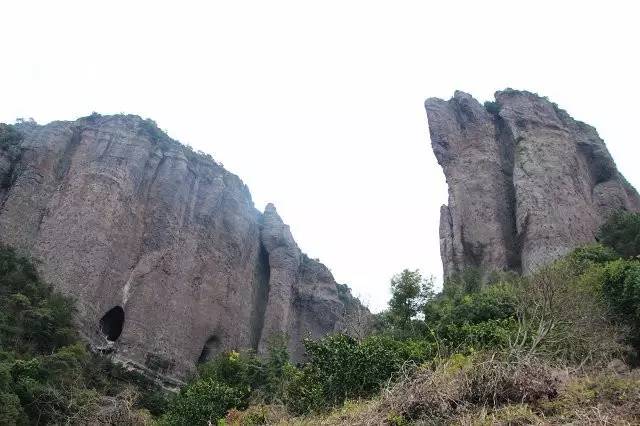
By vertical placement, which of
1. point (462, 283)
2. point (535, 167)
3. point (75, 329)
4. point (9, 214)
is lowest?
point (75, 329)

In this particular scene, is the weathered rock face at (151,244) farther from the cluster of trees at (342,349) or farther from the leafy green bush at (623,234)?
the leafy green bush at (623,234)

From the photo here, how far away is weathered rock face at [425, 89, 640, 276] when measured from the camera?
3669 cm

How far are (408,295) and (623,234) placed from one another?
37.5 ft

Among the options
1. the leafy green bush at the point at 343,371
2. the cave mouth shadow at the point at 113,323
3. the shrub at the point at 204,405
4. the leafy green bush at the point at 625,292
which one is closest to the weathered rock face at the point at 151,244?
the cave mouth shadow at the point at 113,323

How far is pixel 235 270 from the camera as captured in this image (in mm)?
41938

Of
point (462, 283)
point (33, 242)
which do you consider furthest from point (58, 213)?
point (462, 283)

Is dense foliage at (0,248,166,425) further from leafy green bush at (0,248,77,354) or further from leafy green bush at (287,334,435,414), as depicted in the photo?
leafy green bush at (287,334,435,414)

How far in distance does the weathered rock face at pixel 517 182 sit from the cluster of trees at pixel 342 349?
7822 millimetres

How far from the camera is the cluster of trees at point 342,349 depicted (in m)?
15.9

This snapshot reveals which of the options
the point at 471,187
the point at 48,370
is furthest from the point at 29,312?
the point at 471,187

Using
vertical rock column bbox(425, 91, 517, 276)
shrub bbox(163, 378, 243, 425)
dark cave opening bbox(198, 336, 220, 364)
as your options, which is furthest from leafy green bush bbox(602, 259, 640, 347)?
dark cave opening bbox(198, 336, 220, 364)

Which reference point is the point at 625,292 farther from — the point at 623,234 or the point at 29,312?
the point at 29,312

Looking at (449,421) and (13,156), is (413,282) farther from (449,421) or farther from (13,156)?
(13,156)

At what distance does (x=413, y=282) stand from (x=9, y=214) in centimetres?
2126
